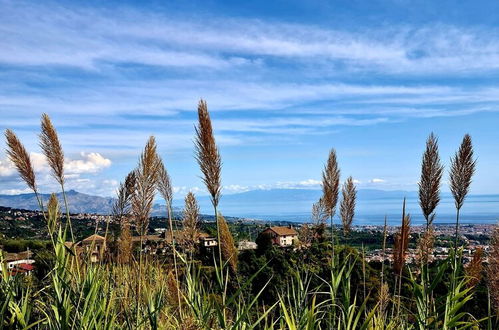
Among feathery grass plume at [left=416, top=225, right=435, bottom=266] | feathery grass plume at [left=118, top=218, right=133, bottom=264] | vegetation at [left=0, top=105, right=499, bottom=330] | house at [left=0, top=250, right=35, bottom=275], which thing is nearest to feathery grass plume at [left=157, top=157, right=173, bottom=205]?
vegetation at [left=0, top=105, right=499, bottom=330]

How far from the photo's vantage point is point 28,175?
10.4 feet

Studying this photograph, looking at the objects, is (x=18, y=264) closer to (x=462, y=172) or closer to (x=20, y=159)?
(x=20, y=159)

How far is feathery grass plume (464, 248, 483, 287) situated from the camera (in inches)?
121

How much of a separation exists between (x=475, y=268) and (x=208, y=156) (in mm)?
2167

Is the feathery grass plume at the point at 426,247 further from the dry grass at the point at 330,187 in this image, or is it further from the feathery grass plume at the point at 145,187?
the feathery grass plume at the point at 145,187

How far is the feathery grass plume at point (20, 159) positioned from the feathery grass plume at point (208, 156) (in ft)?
4.79

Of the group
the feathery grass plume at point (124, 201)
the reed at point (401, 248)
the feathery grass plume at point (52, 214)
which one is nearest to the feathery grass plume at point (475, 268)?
the reed at point (401, 248)

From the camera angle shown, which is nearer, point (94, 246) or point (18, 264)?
point (94, 246)

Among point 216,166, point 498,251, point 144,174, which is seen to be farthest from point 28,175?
point 498,251

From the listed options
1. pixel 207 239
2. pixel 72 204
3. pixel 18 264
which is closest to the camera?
pixel 18 264

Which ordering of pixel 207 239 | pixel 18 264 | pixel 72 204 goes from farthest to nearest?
pixel 207 239, pixel 72 204, pixel 18 264

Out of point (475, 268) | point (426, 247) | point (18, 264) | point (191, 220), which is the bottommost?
point (18, 264)

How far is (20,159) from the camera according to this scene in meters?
3.17

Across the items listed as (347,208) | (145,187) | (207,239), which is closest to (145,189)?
(145,187)
